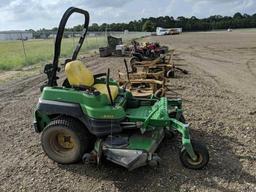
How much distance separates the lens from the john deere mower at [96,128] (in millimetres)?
4289

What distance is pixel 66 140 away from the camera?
15.4 feet

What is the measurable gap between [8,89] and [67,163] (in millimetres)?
6439

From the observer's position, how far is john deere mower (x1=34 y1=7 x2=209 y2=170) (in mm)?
4289

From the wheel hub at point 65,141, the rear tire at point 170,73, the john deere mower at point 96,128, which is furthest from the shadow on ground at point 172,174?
the rear tire at point 170,73

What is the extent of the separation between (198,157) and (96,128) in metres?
1.31

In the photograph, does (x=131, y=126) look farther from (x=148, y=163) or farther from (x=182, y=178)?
(x=182, y=178)

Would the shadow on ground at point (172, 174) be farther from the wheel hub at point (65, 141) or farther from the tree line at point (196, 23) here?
the tree line at point (196, 23)

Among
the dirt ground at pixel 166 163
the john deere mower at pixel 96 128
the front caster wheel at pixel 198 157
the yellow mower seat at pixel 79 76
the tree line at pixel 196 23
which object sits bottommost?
the tree line at pixel 196 23

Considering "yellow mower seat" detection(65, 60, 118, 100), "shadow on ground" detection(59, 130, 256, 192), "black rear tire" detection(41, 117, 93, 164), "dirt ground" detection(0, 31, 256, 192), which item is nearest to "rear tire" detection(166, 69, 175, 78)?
"dirt ground" detection(0, 31, 256, 192)

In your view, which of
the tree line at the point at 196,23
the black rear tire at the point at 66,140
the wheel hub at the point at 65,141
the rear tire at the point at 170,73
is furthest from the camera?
the tree line at the point at 196,23

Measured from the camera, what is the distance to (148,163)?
4152 mm

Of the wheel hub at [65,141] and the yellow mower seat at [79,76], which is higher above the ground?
the yellow mower seat at [79,76]

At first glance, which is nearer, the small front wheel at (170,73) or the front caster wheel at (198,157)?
the front caster wheel at (198,157)

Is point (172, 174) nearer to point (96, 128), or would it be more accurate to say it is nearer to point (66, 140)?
point (96, 128)
